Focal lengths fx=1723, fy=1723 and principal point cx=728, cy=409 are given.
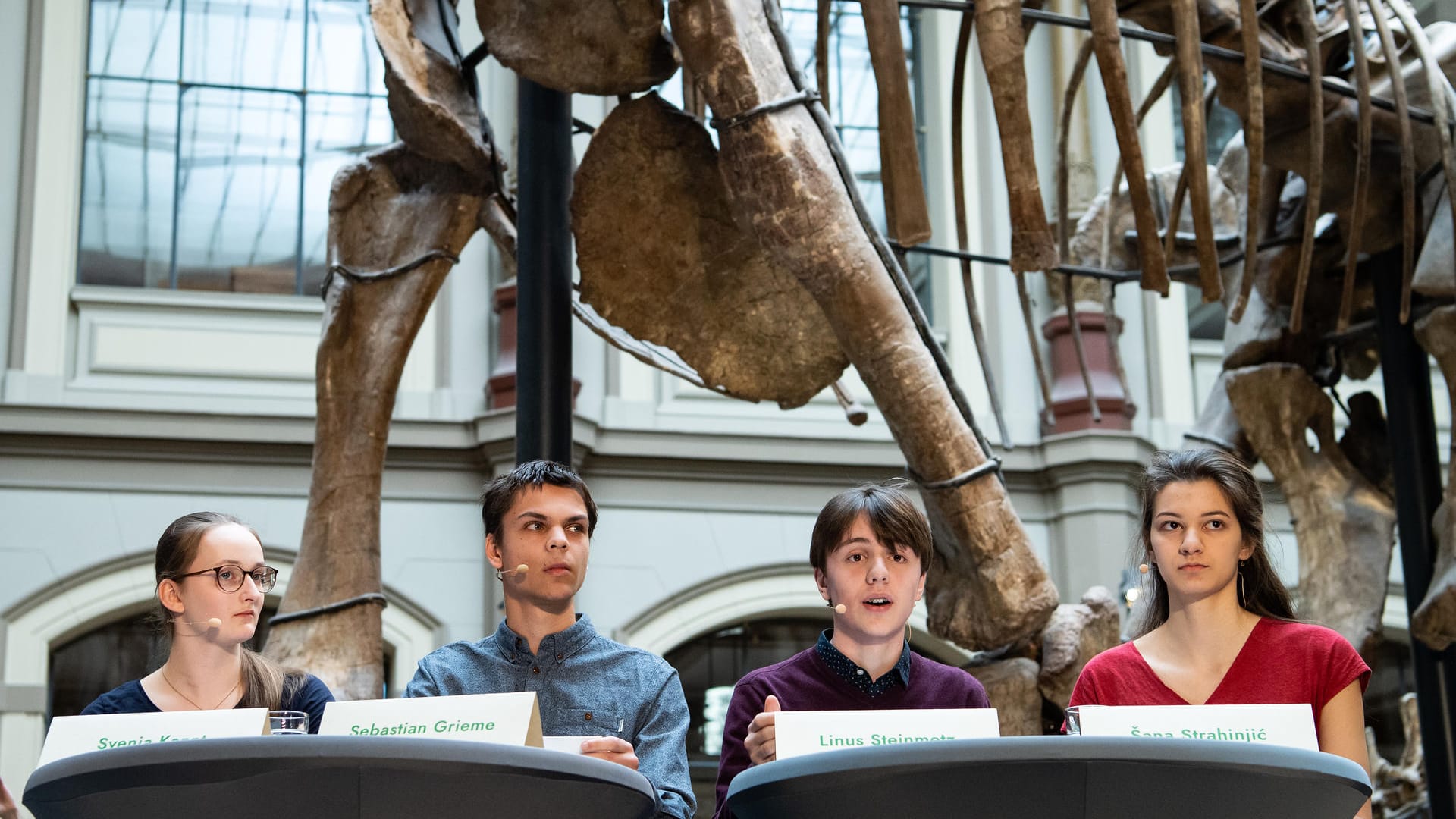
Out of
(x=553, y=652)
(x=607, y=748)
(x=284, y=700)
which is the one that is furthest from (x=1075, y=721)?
(x=284, y=700)

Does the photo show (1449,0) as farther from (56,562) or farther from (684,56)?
(56,562)

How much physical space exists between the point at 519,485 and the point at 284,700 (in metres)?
0.49

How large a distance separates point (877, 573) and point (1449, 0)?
3.80 m

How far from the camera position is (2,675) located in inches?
358

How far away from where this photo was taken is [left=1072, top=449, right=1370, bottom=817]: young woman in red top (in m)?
2.26

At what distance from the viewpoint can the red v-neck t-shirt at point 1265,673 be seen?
2.23m

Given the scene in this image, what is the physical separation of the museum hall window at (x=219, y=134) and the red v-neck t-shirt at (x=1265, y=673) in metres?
8.75

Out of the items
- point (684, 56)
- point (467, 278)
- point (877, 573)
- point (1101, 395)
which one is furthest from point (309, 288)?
point (877, 573)

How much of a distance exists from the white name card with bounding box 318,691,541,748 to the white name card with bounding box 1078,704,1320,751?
58 cm

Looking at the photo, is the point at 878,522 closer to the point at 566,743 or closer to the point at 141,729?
the point at 566,743

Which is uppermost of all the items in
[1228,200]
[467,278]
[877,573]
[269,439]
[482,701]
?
[467,278]

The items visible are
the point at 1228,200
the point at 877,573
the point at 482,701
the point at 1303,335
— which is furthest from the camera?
the point at 1228,200

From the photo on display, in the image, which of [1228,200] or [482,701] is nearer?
[482,701]

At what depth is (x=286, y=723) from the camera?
1.83 metres
